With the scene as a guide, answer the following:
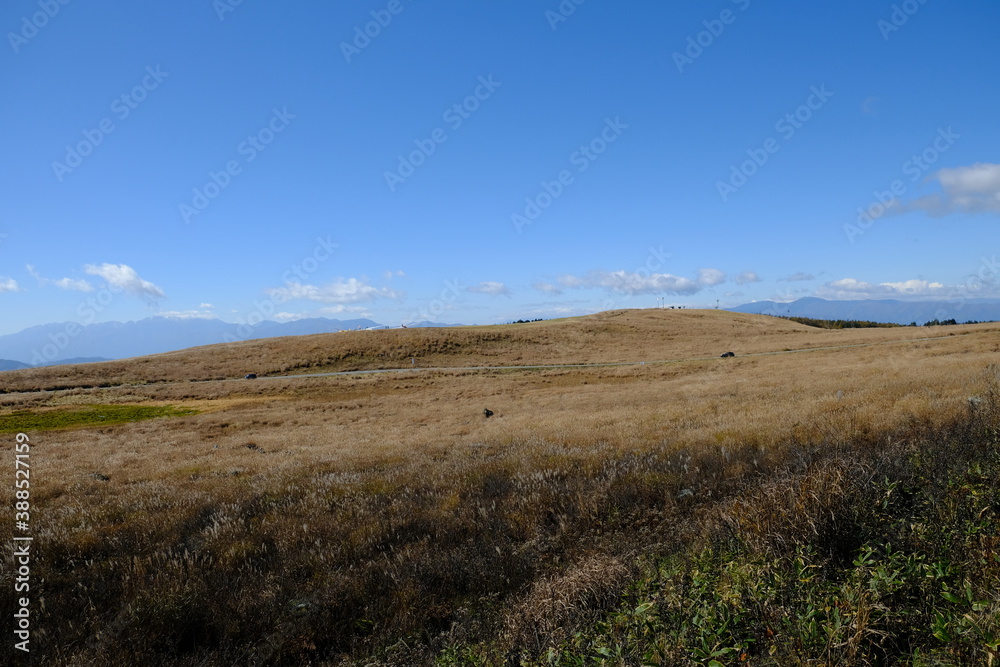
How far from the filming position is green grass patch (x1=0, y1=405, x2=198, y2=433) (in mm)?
33219

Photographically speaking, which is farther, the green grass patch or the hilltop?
the hilltop

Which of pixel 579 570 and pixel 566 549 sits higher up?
pixel 579 570

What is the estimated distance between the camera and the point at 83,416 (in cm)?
3744

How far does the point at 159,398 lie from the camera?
46.9 meters

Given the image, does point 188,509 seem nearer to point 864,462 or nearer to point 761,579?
point 761,579

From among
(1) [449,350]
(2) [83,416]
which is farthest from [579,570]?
(1) [449,350]

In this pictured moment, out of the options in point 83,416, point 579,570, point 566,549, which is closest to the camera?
point 579,570

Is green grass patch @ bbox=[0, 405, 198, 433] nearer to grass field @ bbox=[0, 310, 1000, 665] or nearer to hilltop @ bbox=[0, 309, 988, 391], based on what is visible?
hilltop @ bbox=[0, 309, 988, 391]

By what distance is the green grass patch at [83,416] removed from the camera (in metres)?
33.2

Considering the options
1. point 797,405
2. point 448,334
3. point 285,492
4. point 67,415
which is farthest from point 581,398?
point 448,334

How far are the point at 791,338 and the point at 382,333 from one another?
68098 mm

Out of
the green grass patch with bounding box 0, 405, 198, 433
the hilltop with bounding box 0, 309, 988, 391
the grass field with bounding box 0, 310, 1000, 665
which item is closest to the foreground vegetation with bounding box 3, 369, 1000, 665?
the grass field with bounding box 0, 310, 1000, 665

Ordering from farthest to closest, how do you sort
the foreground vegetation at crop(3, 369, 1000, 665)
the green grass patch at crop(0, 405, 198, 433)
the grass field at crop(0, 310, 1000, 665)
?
the green grass patch at crop(0, 405, 198, 433), the grass field at crop(0, 310, 1000, 665), the foreground vegetation at crop(3, 369, 1000, 665)

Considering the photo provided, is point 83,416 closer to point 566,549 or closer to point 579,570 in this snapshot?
point 566,549
